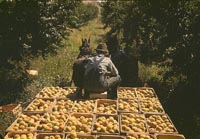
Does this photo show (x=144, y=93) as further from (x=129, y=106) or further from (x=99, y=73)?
(x=99, y=73)

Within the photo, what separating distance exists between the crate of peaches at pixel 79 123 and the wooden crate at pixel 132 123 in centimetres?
61

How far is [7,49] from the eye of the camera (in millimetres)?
11594

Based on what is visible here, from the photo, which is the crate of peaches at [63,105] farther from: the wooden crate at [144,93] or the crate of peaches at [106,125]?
the wooden crate at [144,93]

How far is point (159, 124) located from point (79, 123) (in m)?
1.53

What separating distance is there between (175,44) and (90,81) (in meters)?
3.95

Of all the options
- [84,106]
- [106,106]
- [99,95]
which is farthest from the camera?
[99,95]

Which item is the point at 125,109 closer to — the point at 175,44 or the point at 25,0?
the point at 175,44

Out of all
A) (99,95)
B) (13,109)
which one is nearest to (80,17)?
(13,109)

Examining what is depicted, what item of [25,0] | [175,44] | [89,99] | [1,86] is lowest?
[1,86]

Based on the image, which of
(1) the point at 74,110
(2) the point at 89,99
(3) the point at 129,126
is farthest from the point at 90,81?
(3) the point at 129,126

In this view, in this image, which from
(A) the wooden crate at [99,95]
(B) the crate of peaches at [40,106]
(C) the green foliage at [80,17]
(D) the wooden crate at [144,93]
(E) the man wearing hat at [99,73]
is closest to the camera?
(B) the crate of peaches at [40,106]

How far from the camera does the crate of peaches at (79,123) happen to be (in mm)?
5984

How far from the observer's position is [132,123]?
6.35m

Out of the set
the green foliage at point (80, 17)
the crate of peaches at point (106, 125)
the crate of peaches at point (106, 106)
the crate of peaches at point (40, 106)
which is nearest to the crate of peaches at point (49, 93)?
the crate of peaches at point (40, 106)
